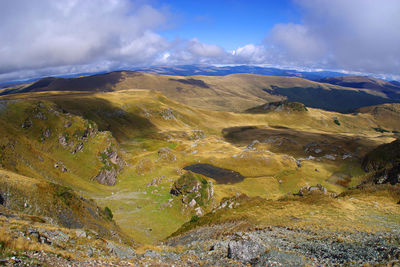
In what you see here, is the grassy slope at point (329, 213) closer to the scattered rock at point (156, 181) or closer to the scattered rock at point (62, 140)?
the scattered rock at point (156, 181)

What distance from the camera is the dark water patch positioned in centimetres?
10238

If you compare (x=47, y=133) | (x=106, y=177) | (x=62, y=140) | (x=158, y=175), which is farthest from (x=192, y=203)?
(x=47, y=133)

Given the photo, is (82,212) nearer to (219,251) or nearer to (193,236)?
(193,236)

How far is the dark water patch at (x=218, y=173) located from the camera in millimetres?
102375

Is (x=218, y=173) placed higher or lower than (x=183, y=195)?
lower

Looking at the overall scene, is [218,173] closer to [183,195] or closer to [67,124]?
[183,195]

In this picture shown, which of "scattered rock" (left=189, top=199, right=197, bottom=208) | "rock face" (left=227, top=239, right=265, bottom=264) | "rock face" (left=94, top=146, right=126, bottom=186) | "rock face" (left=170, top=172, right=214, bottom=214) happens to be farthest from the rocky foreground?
"rock face" (left=94, top=146, right=126, bottom=186)

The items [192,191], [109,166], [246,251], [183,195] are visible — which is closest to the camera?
[246,251]

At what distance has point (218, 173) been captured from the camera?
4373 inches

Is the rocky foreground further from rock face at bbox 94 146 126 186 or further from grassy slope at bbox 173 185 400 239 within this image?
rock face at bbox 94 146 126 186

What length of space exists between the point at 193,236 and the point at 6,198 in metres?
26.5

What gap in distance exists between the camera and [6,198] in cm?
2823

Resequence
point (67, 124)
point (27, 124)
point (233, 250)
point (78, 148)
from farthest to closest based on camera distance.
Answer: point (67, 124) < point (78, 148) < point (27, 124) < point (233, 250)

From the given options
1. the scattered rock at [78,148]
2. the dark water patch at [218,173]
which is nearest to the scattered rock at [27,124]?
the scattered rock at [78,148]
